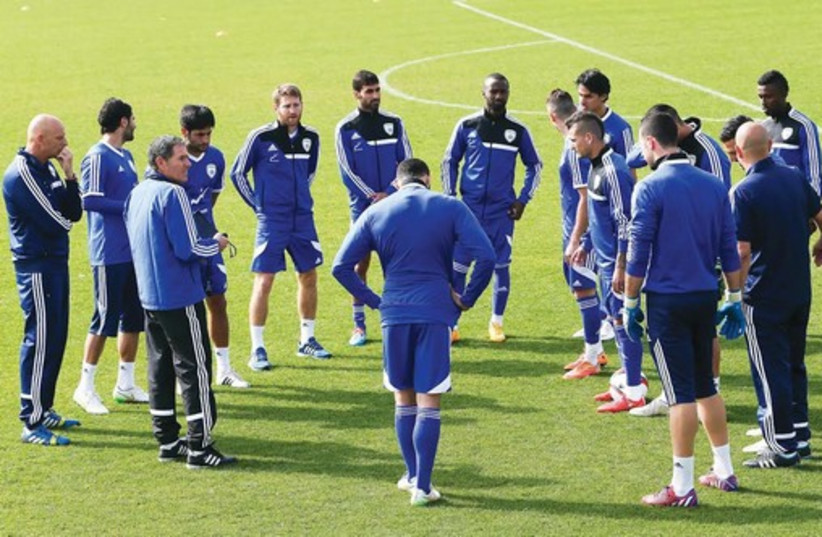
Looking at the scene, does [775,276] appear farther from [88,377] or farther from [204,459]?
[88,377]

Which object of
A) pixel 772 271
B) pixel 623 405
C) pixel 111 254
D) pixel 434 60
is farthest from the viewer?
pixel 434 60

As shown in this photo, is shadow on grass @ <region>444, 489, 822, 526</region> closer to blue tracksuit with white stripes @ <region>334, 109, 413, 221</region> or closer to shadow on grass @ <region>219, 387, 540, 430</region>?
shadow on grass @ <region>219, 387, 540, 430</region>

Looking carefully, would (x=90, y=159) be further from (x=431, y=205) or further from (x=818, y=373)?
(x=818, y=373)

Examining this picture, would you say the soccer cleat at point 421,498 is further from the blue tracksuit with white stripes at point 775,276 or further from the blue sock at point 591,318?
the blue sock at point 591,318

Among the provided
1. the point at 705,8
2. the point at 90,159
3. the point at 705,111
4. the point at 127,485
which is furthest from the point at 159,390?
the point at 705,8

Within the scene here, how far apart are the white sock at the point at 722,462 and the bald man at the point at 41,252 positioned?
15.5 feet

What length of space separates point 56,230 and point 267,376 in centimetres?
265

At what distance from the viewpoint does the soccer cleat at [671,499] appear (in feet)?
32.6

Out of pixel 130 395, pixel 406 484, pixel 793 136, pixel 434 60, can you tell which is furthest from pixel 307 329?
pixel 434 60

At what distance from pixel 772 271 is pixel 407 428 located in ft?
8.74

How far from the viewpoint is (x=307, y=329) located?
14.1 meters

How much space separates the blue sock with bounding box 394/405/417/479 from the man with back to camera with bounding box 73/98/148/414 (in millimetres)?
3188

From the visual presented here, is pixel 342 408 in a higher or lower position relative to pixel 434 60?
lower

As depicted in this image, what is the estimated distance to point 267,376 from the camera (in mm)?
13492
